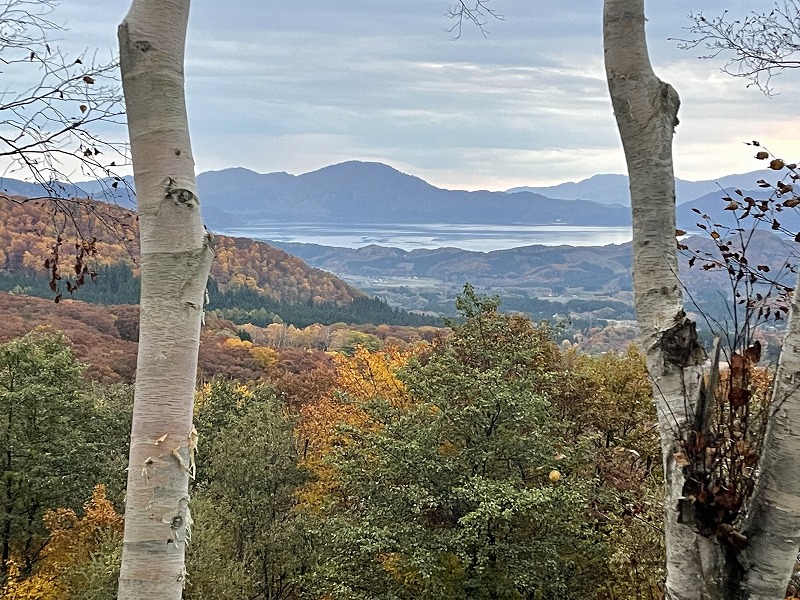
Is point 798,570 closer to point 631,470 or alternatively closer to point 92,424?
point 631,470

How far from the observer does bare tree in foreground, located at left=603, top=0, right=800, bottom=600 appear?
7.20 ft

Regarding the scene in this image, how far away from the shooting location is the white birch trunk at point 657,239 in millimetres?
2381

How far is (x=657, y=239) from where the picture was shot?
8.25 ft

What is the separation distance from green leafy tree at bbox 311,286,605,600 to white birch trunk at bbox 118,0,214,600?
7.37 m

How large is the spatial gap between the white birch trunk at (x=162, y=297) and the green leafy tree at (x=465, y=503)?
24.2 feet

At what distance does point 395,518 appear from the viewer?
33.6 feet

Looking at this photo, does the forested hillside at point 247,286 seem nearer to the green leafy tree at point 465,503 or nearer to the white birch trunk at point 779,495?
the green leafy tree at point 465,503

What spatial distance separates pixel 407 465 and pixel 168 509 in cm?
882

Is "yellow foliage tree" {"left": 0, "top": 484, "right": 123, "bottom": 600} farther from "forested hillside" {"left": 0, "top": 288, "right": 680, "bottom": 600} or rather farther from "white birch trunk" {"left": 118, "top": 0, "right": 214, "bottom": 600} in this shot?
"white birch trunk" {"left": 118, "top": 0, "right": 214, "bottom": 600}

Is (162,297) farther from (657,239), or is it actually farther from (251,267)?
(251,267)

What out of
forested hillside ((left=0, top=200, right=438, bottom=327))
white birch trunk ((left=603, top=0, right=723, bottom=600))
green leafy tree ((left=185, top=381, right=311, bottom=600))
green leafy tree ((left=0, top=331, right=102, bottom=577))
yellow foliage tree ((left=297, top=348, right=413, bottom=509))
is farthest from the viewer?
forested hillside ((left=0, top=200, right=438, bottom=327))

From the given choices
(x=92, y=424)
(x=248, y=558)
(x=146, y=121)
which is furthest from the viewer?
(x=92, y=424)

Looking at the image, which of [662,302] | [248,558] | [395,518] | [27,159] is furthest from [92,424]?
[662,302]

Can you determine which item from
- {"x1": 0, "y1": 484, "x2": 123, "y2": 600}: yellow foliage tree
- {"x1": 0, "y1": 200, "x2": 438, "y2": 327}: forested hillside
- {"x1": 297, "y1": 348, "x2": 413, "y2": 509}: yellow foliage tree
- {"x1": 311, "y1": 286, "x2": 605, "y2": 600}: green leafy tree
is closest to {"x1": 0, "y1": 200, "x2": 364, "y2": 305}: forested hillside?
{"x1": 0, "y1": 200, "x2": 438, "y2": 327}: forested hillside
